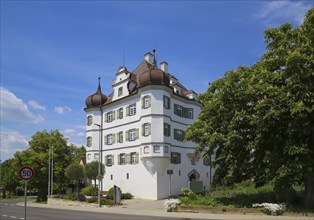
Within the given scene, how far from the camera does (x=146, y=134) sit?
130 feet

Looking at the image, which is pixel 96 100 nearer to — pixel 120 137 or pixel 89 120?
pixel 89 120

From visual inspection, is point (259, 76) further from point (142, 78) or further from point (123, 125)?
point (123, 125)

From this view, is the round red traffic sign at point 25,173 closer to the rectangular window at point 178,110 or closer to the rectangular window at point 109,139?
the rectangular window at point 178,110

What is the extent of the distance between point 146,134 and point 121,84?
31.5 ft

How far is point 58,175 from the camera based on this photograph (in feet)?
171

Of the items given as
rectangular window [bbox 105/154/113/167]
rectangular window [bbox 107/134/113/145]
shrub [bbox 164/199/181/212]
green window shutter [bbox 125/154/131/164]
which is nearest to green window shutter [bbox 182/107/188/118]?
green window shutter [bbox 125/154/131/164]

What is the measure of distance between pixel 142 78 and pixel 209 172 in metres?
17.6

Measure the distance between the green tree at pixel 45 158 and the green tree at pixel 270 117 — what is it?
3364 centimetres

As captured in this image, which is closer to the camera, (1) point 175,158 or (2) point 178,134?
(1) point 175,158

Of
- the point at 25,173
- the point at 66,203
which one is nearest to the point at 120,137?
the point at 66,203

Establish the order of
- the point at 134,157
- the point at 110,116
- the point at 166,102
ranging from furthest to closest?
the point at 110,116 < the point at 134,157 < the point at 166,102

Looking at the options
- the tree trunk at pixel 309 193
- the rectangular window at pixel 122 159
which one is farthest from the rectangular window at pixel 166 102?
the tree trunk at pixel 309 193

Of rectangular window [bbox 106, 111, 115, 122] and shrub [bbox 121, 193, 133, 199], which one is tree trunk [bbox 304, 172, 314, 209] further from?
rectangular window [bbox 106, 111, 115, 122]

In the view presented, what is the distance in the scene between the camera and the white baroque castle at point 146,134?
39031mm
